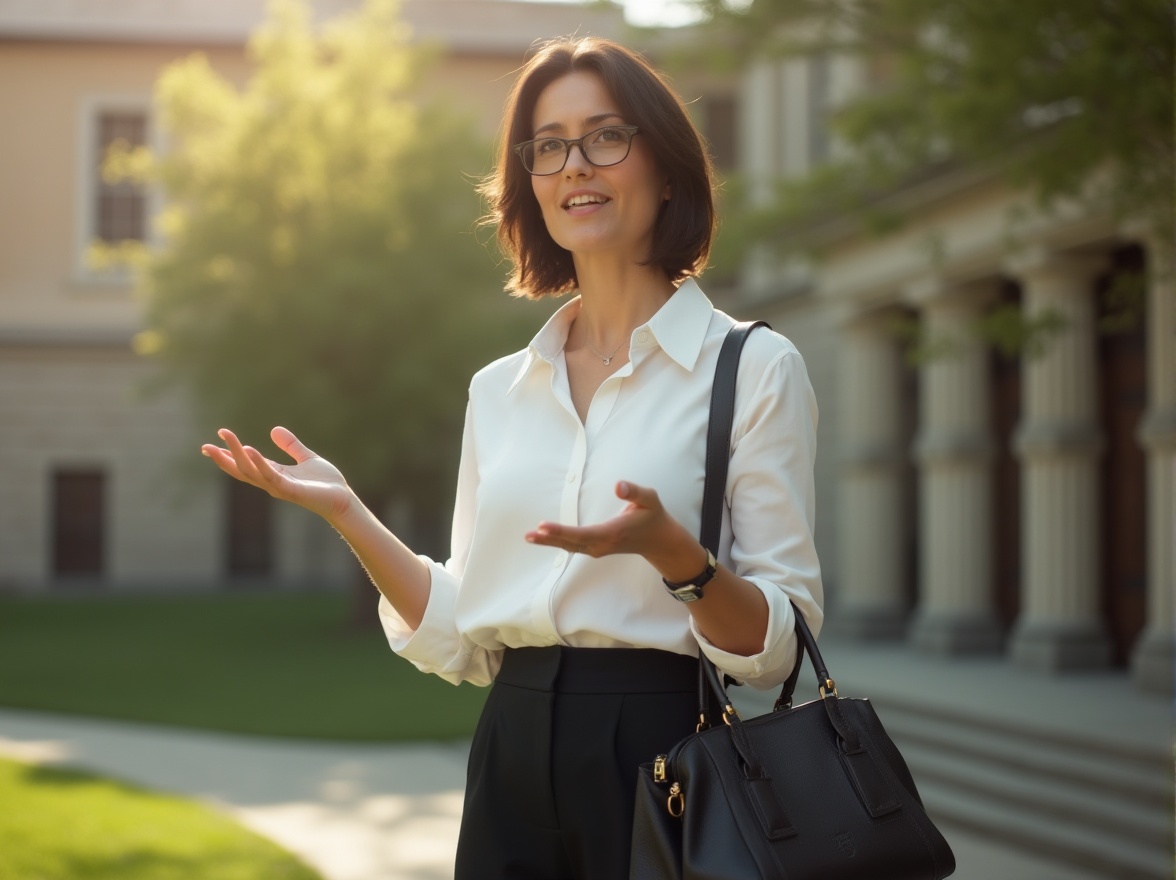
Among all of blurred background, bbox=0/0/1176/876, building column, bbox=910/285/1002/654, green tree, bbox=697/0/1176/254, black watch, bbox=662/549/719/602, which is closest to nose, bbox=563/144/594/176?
black watch, bbox=662/549/719/602

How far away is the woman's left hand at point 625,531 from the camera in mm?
1670

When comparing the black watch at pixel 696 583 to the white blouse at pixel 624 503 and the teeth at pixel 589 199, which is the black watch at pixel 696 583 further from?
the teeth at pixel 589 199

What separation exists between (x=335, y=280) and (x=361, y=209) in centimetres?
101

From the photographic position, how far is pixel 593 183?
2.27 metres

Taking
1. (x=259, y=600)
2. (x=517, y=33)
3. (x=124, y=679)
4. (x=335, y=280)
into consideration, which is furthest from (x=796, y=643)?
(x=517, y=33)

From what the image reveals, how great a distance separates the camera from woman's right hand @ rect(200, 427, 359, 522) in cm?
213

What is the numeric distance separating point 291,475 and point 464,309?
51.4 feet

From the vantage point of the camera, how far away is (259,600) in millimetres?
24859

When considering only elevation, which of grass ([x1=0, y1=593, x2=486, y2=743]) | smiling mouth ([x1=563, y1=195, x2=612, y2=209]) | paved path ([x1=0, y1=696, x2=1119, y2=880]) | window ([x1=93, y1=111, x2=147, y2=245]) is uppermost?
window ([x1=93, y1=111, x2=147, y2=245])

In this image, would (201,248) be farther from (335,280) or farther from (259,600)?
(259,600)

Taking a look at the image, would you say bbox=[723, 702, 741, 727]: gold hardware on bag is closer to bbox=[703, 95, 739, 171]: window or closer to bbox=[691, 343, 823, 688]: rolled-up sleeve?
bbox=[691, 343, 823, 688]: rolled-up sleeve

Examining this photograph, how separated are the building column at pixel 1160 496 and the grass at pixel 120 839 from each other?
6.51 m

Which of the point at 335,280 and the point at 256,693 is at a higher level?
the point at 335,280

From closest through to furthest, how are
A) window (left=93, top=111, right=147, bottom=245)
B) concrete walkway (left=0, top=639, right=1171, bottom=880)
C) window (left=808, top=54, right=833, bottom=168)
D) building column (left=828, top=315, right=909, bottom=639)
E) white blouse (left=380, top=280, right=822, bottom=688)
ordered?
1. white blouse (left=380, top=280, right=822, bottom=688)
2. concrete walkway (left=0, top=639, right=1171, bottom=880)
3. building column (left=828, top=315, right=909, bottom=639)
4. window (left=808, top=54, right=833, bottom=168)
5. window (left=93, top=111, right=147, bottom=245)
